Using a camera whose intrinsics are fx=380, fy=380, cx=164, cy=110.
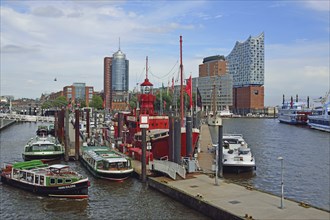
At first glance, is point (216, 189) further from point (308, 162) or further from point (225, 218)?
point (308, 162)

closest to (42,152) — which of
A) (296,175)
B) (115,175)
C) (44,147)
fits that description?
(44,147)

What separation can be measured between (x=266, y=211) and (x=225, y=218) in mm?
2737

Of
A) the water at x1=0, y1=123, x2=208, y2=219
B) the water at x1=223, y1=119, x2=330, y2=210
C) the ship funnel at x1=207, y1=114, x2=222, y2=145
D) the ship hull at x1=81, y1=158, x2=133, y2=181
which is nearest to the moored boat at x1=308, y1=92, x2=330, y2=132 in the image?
the ship funnel at x1=207, y1=114, x2=222, y2=145

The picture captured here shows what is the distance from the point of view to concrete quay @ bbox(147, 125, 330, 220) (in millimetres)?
24438

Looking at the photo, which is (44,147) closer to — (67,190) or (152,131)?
(152,131)

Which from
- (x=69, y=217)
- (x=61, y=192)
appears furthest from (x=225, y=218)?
(x=61, y=192)

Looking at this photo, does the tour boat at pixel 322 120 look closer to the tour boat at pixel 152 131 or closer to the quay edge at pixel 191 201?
the tour boat at pixel 152 131

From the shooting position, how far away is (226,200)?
2823 cm

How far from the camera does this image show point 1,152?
6681 cm

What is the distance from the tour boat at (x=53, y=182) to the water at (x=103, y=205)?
58 cm

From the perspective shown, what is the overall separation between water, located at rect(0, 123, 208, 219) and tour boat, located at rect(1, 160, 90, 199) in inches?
22.9

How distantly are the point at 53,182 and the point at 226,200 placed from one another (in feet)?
52.8

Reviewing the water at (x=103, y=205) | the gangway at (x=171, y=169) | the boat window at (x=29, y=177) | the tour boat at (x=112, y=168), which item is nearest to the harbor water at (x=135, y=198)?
the water at (x=103, y=205)

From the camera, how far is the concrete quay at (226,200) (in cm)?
2444
